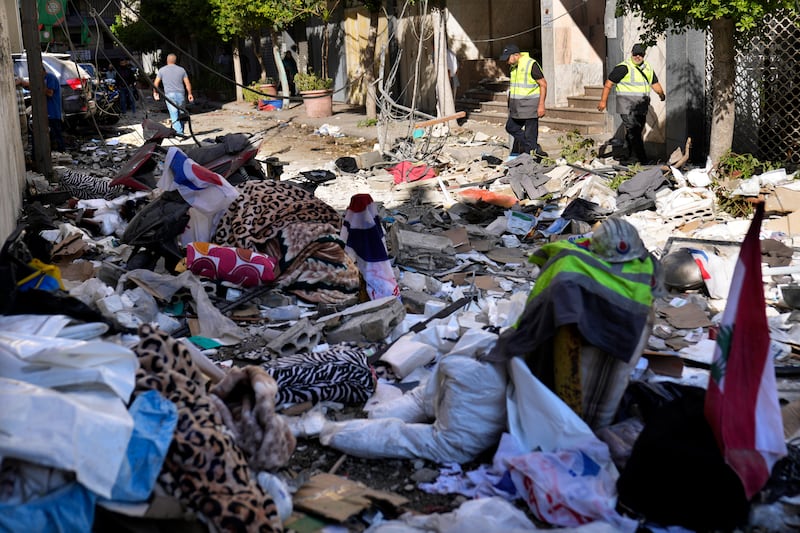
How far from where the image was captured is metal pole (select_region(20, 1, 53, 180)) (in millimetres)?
11164

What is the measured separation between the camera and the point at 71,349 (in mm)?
3318

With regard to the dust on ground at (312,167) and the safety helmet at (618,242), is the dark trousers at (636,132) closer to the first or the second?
the dust on ground at (312,167)

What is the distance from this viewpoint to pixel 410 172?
39.7 feet

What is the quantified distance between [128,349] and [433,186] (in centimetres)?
828

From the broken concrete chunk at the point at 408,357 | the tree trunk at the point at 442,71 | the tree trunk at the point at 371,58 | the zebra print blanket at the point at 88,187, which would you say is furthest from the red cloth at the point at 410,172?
the broken concrete chunk at the point at 408,357

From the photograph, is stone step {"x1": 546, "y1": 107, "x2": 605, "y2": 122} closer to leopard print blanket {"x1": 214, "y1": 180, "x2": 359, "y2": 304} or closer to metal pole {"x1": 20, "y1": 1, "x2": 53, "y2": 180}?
leopard print blanket {"x1": 214, "y1": 180, "x2": 359, "y2": 304}

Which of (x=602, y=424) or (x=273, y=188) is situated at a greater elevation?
(x=273, y=188)

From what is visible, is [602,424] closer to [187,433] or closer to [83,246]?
[187,433]

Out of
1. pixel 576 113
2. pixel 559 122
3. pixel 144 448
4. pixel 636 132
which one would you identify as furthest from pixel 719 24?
pixel 144 448

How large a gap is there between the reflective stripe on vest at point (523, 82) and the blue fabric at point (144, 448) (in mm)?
9642

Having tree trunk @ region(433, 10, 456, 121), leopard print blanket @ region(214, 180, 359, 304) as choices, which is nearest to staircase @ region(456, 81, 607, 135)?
tree trunk @ region(433, 10, 456, 121)

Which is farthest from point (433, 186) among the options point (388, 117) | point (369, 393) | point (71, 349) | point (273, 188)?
point (71, 349)

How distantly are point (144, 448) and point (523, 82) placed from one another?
996 centimetres

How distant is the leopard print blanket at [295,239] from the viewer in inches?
270
